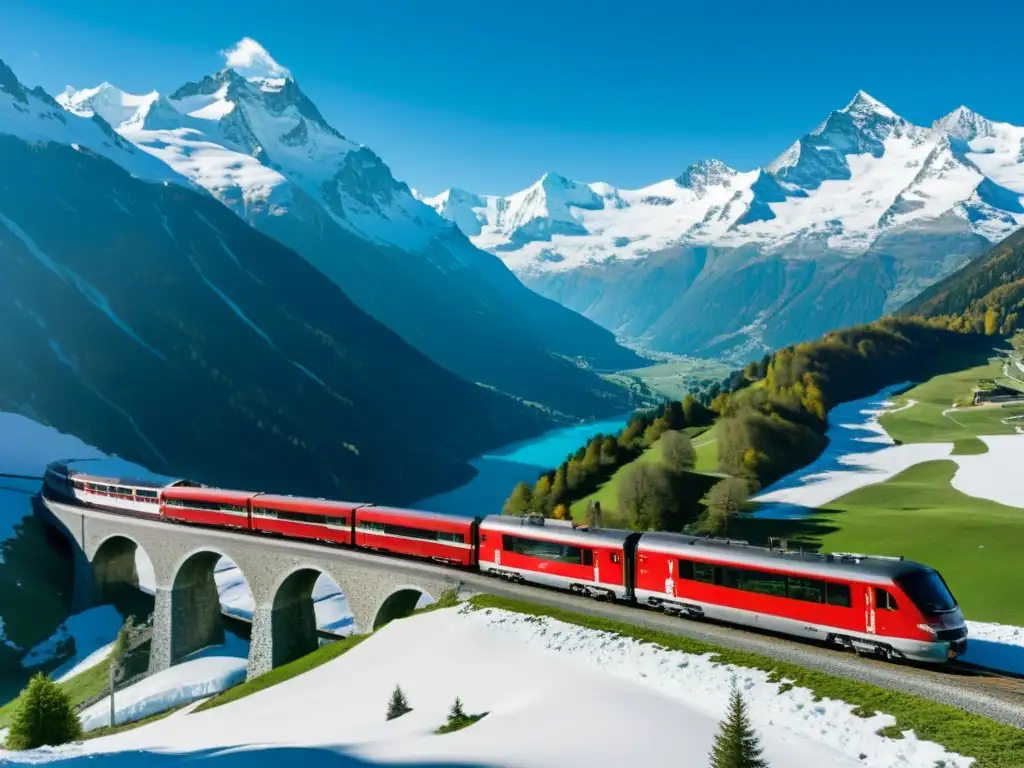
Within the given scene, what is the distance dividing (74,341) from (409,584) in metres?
158

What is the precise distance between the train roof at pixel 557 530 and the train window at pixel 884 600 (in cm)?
1201

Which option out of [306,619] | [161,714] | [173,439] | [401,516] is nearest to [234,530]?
[306,619]

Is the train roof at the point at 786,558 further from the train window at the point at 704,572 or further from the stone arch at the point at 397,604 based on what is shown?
the stone arch at the point at 397,604

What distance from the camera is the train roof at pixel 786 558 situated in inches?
1085

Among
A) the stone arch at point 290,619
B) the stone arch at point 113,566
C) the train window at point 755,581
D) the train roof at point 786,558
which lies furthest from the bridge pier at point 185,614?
the train window at point 755,581

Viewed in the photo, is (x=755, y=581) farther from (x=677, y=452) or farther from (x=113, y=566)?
(x=113, y=566)

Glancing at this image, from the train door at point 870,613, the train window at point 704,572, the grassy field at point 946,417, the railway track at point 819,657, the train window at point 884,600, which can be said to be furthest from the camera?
the grassy field at point 946,417

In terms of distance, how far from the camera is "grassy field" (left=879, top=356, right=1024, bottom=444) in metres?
114

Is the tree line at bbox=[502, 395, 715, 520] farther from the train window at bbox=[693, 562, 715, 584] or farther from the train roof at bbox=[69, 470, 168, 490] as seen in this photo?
the train window at bbox=[693, 562, 715, 584]

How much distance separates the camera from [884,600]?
88.3 feet

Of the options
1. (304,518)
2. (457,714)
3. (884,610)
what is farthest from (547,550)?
(304,518)

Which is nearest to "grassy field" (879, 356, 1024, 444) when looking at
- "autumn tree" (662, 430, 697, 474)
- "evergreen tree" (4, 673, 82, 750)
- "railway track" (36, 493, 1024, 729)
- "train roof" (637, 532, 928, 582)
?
"autumn tree" (662, 430, 697, 474)

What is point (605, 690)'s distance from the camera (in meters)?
26.9

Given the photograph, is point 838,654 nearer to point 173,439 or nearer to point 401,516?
point 401,516
